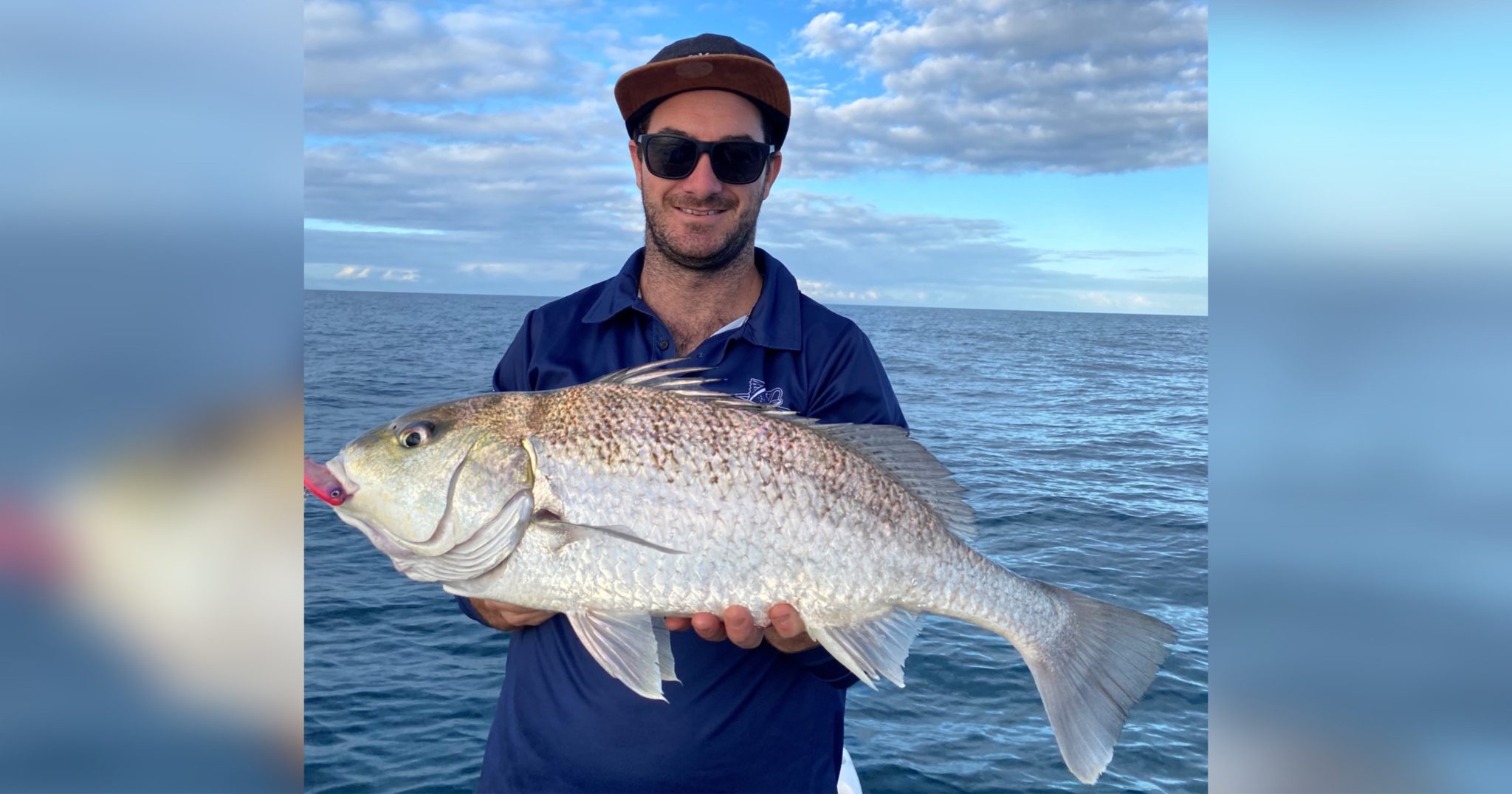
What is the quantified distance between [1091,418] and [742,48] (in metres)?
20.5

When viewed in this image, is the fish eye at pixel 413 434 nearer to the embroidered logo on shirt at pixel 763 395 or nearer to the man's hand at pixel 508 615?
the man's hand at pixel 508 615

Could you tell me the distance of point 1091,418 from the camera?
21.7m

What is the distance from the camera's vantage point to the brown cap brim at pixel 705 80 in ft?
9.44

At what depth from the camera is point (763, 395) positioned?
278 cm

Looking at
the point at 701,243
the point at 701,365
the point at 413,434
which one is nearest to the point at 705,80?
the point at 701,243

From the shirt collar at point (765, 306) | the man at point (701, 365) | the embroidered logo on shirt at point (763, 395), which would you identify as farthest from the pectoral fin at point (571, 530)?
the shirt collar at point (765, 306)

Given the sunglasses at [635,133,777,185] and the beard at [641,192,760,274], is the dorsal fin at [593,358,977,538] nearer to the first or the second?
the beard at [641,192,760,274]

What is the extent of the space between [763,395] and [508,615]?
991 mm

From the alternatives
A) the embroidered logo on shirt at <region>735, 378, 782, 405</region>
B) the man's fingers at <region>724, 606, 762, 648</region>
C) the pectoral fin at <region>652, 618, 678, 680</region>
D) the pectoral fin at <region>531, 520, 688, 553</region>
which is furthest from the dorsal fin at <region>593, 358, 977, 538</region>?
the pectoral fin at <region>652, 618, 678, 680</region>

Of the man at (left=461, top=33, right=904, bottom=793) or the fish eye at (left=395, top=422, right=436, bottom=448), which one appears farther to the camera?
the man at (left=461, top=33, right=904, bottom=793)

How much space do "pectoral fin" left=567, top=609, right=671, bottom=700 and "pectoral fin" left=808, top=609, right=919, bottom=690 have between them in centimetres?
42

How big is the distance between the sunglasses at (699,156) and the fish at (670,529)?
31.6 inches

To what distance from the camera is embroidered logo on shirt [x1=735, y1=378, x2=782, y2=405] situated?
2.78 metres
